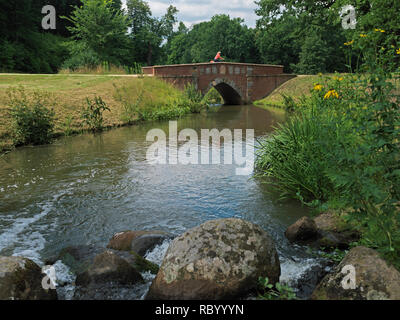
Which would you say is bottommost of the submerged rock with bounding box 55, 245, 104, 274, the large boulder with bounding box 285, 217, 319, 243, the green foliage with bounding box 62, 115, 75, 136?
the submerged rock with bounding box 55, 245, 104, 274

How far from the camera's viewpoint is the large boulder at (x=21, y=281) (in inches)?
115

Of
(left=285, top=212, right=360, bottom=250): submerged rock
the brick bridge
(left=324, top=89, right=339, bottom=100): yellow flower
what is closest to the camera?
(left=285, top=212, right=360, bottom=250): submerged rock

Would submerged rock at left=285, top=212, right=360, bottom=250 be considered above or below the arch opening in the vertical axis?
below

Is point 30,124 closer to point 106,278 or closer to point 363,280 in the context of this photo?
point 106,278

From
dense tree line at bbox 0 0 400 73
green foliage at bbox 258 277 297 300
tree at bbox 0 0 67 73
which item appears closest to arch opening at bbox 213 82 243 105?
dense tree line at bbox 0 0 400 73

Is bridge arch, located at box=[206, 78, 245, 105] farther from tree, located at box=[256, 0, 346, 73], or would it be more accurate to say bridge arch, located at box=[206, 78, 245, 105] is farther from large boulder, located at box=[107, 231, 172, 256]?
large boulder, located at box=[107, 231, 172, 256]

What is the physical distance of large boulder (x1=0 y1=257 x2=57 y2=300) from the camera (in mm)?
2910

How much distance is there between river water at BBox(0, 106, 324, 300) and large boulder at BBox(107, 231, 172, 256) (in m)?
0.26

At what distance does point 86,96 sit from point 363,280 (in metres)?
13.1

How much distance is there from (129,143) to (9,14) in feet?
94.0

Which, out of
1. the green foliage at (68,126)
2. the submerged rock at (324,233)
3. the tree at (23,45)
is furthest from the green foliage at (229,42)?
the submerged rock at (324,233)

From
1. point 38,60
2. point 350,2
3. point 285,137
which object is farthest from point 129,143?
point 38,60

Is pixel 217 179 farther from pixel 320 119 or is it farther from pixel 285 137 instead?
pixel 320 119

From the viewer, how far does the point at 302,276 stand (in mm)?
3510
